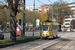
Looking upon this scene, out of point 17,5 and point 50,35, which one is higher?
point 17,5

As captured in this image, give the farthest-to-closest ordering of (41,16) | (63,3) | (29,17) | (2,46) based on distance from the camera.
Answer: (41,16) → (29,17) → (63,3) → (2,46)

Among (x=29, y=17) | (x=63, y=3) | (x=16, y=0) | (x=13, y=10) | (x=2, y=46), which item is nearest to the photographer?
(x=2, y=46)

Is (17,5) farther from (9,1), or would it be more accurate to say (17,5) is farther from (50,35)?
(50,35)

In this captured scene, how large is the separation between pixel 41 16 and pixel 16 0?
7831 centimetres

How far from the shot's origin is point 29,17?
84375 mm

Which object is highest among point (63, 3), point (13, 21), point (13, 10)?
point (63, 3)

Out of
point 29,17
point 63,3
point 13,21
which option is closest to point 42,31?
point 13,21

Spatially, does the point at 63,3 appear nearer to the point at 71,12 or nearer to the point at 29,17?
the point at 71,12

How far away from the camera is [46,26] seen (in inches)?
1087

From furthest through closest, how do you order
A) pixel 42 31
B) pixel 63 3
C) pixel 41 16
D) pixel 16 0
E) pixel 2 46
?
pixel 41 16, pixel 63 3, pixel 42 31, pixel 16 0, pixel 2 46

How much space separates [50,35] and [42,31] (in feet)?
4.70

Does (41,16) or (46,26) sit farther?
(41,16)

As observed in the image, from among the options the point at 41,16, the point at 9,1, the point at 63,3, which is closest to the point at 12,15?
the point at 9,1

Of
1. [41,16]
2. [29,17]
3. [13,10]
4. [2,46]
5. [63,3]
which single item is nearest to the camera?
[2,46]
